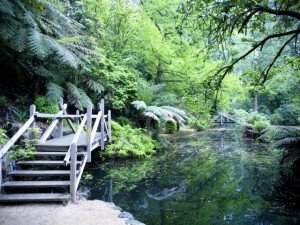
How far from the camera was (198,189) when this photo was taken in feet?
24.6

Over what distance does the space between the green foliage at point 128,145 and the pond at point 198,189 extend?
0.35 m

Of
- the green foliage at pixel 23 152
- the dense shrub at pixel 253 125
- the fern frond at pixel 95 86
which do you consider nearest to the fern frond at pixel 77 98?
the fern frond at pixel 95 86

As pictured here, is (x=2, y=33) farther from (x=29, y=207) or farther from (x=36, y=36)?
(x=29, y=207)

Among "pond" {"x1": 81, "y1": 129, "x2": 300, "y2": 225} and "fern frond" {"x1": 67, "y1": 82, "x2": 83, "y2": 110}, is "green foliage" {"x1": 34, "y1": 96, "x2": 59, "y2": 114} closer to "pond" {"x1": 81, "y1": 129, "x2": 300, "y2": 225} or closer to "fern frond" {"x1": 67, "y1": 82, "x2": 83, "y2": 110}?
"fern frond" {"x1": 67, "y1": 82, "x2": 83, "y2": 110}

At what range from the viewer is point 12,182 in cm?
564

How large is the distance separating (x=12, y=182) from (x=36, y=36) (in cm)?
369

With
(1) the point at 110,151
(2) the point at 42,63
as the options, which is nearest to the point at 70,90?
(2) the point at 42,63

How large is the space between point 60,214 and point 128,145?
19.2 ft

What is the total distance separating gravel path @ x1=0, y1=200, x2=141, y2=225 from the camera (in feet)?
15.0

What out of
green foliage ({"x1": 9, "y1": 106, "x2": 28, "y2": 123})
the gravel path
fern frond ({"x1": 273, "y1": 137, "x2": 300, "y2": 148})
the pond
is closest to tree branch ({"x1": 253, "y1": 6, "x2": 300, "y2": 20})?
the gravel path

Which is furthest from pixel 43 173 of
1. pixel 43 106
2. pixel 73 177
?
pixel 43 106

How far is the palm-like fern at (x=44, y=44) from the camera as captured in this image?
23.8 ft

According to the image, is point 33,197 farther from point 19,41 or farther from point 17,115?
point 17,115

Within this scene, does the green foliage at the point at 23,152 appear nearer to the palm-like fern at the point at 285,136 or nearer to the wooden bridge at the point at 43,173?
the wooden bridge at the point at 43,173
